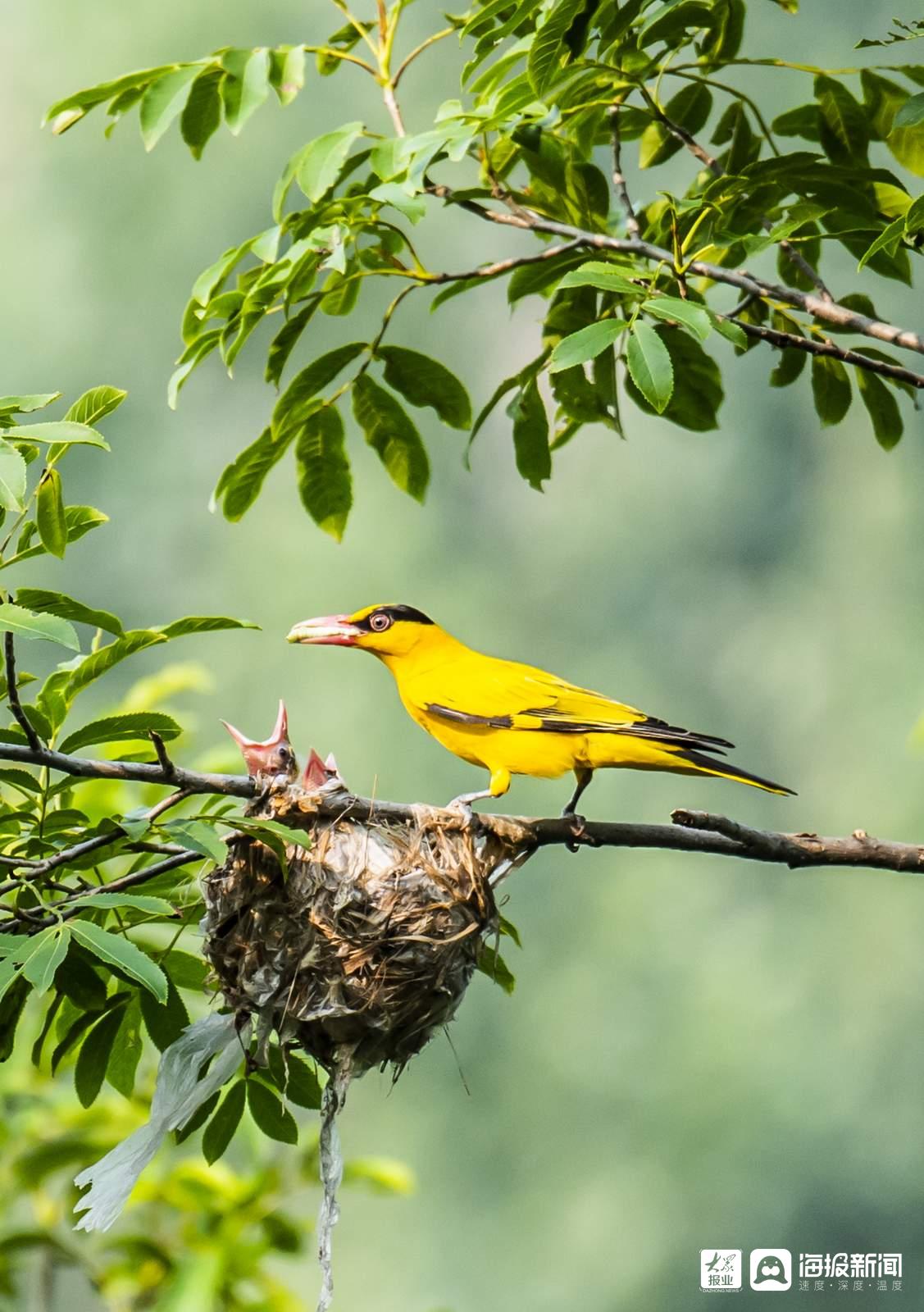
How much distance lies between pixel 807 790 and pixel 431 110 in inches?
262

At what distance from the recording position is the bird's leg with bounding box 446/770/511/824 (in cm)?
263

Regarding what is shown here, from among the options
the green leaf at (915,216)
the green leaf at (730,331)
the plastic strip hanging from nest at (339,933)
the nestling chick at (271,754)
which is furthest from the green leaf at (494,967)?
the green leaf at (915,216)

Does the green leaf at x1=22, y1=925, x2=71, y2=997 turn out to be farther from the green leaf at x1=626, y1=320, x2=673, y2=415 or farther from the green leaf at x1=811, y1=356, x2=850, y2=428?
the green leaf at x1=811, y1=356, x2=850, y2=428

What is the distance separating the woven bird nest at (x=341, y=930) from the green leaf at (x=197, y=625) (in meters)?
0.44

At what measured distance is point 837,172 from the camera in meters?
2.45

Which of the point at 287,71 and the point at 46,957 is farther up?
the point at 287,71

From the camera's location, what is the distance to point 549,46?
212cm

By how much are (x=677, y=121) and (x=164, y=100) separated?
3.67 feet

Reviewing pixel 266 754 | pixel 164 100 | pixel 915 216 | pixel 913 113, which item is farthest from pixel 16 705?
pixel 913 113

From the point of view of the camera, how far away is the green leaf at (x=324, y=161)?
241 centimetres

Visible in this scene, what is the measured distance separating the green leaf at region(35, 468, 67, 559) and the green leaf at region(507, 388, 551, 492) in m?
1.17

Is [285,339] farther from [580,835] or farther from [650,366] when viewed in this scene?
[580,835]

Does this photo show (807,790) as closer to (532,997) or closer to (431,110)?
(532,997)

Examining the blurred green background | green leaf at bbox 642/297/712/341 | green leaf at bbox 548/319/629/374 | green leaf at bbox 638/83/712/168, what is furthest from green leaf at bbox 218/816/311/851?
the blurred green background
